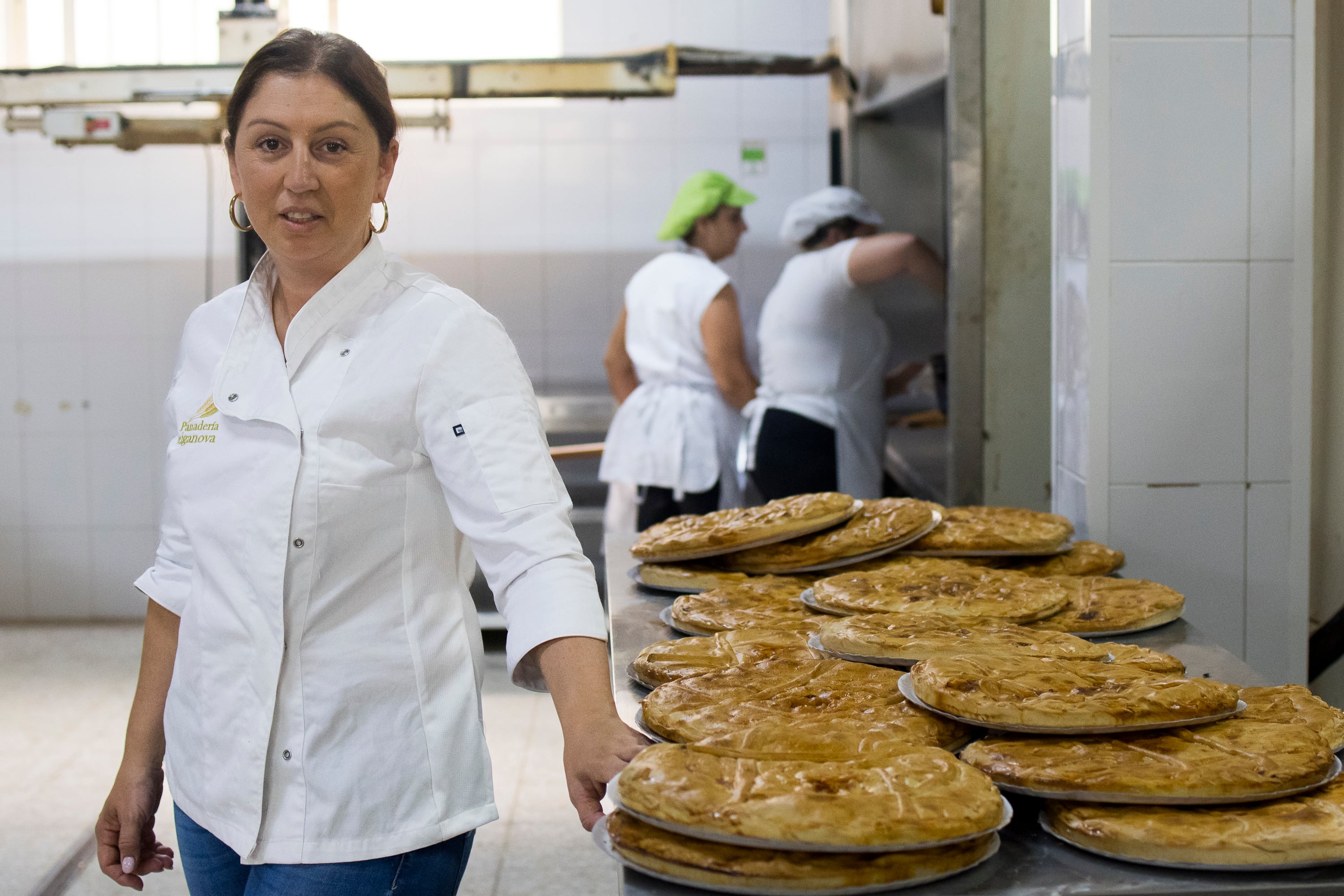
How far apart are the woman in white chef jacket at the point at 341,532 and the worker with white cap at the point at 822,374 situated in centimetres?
222

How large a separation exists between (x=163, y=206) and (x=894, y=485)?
2.91 meters

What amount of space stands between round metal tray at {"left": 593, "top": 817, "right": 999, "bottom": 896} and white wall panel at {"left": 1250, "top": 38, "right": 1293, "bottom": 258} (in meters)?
1.25

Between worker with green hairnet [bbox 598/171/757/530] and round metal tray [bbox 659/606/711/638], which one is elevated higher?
worker with green hairnet [bbox 598/171/757/530]

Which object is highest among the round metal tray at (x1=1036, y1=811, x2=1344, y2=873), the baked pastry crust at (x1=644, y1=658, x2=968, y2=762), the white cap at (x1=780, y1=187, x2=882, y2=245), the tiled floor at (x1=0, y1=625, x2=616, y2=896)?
the white cap at (x1=780, y1=187, x2=882, y2=245)

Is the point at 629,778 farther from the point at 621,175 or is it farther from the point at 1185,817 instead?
the point at 621,175

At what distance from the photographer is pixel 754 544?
64.3 inches

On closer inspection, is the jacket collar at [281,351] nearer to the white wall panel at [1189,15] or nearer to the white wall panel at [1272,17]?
the white wall panel at [1189,15]

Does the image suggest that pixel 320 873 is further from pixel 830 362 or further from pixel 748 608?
pixel 830 362

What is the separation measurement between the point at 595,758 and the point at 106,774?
2637mm

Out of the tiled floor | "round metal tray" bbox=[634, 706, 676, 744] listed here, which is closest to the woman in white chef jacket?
"round metal tray" bbox=[634, 706, 676, 744]

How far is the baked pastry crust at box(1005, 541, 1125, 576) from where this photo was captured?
165 centimetres

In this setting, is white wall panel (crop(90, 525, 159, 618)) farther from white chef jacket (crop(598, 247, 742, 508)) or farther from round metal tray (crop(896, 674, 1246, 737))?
round metal tray (crop(896, 674, 1246, 737))

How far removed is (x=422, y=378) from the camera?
1066 mm

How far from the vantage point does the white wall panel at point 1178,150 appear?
1747 millimetres
